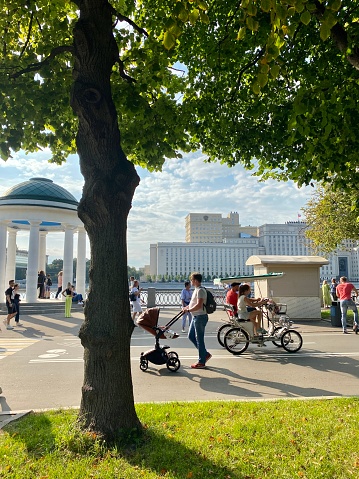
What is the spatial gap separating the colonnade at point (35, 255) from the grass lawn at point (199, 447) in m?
18.0

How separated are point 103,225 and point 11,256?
24817 mm

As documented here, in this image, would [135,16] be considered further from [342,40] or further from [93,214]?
[93,214]

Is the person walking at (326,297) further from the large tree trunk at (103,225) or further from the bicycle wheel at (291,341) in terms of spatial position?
the large tree trunk at (103,225)

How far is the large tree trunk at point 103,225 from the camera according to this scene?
399cm

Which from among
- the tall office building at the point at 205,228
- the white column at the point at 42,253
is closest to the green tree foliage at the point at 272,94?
the white column at the point at 42,253

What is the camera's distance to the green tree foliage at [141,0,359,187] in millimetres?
5832

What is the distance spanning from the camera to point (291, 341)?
9.79m

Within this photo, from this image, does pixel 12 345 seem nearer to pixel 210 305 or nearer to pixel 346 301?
pixel 210 305

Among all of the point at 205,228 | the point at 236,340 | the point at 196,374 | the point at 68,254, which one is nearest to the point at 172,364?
the point at 196,374

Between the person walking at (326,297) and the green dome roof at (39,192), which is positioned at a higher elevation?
the green dome roof at (39,192)

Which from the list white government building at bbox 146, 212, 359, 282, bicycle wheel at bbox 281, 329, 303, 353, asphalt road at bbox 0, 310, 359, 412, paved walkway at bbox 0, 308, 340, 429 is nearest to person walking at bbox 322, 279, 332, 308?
paved walkway at bbox 0, 308, 340, 429

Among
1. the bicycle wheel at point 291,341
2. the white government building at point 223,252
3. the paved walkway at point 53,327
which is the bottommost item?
the paved walkway at point 53,327

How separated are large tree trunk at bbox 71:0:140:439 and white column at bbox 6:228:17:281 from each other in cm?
2443

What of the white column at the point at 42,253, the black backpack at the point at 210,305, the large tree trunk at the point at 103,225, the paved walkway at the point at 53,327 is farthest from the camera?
the white column at the point at 42,253
